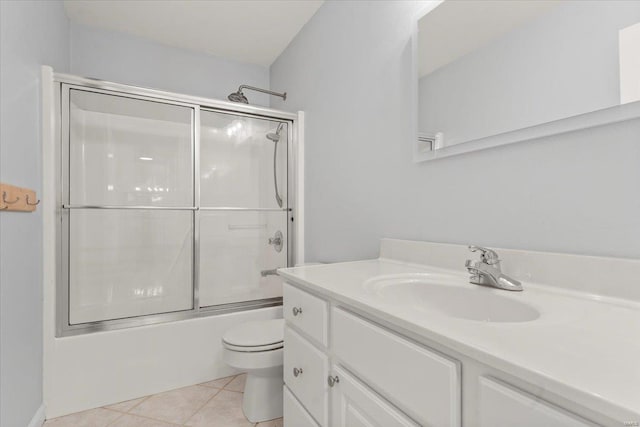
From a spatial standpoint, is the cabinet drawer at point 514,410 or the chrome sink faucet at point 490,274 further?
the chrome sink faucet at point 490,274

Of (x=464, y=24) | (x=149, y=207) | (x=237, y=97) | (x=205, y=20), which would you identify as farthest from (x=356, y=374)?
(x=205, y=20)

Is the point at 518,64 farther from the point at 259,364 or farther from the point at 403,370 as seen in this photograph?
the point at 259,364

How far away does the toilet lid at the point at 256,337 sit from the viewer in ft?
4.90

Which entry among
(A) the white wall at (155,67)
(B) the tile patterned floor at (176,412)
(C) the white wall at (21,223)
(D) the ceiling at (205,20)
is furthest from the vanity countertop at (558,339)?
(A) the white wall at (155,67)

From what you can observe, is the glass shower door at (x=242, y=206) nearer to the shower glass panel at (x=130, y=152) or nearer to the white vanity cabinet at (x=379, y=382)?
the shower glass panel at (x=130, y=152)

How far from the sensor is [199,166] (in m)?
2.18

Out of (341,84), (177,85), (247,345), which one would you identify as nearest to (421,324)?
(247,345)

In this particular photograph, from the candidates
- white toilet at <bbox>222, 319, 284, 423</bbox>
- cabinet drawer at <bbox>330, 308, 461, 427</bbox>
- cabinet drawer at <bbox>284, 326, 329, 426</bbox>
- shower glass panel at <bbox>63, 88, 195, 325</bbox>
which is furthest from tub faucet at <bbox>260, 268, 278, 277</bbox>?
cabinet drawer at <bbox>330, 308, 461, 427</bbox>

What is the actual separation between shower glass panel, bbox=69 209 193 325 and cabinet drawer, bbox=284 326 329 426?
1.15 meters

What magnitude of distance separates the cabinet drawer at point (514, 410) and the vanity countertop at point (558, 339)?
0.04 m

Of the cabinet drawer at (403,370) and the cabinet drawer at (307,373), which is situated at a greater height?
the cabinet drawer at (403,370)

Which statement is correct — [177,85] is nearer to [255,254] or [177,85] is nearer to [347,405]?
[255,254]

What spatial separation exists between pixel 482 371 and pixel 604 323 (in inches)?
12.2

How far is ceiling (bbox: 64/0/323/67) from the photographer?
7.00 ft
